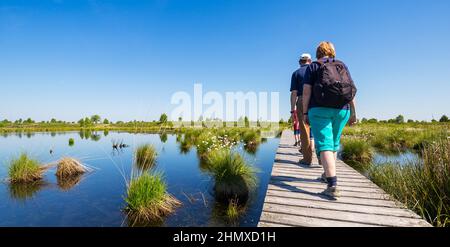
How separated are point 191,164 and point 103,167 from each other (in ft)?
13.0

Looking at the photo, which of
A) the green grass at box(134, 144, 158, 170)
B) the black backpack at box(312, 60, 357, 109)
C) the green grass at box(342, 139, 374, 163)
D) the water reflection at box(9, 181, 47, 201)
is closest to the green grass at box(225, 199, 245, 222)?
the black backpack at box(312, 60, 357, 109)

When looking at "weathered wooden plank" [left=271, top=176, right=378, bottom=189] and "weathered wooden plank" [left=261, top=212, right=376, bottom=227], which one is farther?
"weathered wooden plank" [left=271, top=176, right=378, bottom=189]

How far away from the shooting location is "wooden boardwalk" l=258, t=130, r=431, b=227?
8.11 feet

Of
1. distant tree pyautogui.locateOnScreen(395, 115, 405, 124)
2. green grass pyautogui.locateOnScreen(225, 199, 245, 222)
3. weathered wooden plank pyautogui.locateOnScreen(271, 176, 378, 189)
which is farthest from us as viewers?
distant tree pyautogui.locateOnScreen(395, 115, 405, 124)

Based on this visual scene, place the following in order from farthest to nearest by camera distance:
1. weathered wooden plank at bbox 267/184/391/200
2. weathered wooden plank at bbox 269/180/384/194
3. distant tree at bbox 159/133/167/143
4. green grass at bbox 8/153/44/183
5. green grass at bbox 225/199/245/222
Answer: green grass at bbox 8/153/44/183
distant tree at bbox 159/133/167/143
green grass at bbox 225/199/245/222
weathered wooden plank at bbox 269/180/384/194
weathered wooden plank at bbox 267/184/391/200

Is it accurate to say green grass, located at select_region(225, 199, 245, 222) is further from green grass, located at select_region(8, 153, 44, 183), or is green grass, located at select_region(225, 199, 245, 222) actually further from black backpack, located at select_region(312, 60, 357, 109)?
green grass, located at select_region(8, 153, 44, 183)

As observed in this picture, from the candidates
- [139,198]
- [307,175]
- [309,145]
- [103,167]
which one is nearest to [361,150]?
[309,145]

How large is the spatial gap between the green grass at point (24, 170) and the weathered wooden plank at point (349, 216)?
944 cm

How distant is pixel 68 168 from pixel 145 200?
5.97 meters

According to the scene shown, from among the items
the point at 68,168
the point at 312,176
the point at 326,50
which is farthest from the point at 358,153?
the point at 68,168

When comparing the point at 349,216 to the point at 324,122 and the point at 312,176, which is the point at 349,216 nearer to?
the point at 324,122

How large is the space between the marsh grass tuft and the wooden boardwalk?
8731 millimetres

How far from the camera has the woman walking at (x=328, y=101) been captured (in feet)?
10.0

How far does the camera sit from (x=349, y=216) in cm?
259
